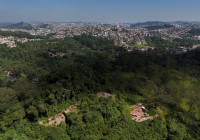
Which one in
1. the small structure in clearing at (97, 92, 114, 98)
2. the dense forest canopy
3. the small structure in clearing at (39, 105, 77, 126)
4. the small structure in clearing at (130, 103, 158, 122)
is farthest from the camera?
the small structure in clearing at (97, 92, 114, 98)

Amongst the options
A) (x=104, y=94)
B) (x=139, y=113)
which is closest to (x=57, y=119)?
(x=104, y=94)

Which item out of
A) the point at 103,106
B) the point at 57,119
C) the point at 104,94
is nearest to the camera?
the point at 57,119

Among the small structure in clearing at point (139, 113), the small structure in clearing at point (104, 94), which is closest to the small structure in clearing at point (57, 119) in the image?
the small structure in clearing at point (104, 94)

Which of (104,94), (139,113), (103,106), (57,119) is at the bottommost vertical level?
→ (139,113)

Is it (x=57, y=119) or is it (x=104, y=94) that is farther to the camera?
(x=104, y=94)

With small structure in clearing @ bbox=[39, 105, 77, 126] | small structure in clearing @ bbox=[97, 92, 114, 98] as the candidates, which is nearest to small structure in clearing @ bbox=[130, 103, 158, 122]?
small structure in clearing @ bbox=[97, 92, 114, 98]

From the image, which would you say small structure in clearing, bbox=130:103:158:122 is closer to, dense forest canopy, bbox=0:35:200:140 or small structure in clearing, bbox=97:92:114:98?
dense forest canopy, bbox=0:35:200:140

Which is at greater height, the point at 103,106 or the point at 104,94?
the point at 104,94

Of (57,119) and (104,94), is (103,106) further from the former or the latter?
(57,119)
